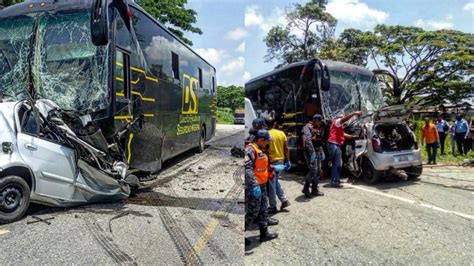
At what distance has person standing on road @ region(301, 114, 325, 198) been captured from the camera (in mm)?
4883

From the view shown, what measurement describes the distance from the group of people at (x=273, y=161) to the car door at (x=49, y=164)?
2314mm

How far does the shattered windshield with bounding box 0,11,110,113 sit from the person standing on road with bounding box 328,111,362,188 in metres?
3.13

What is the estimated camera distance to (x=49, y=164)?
4570 millimetres

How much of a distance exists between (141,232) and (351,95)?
327 cm

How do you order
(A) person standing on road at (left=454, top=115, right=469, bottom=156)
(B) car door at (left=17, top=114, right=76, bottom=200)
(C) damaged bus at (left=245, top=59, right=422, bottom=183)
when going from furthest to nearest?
(A) person standing on road at (left=454, top=115, right=469, bottom=156) < (B) car door at (left=17, top=114, right=76, bottom=200) < (C) damaged bus at (left=245, top=59, right=422, bottom=183)

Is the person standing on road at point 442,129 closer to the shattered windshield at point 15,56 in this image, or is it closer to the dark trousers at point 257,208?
the dark trousers at point 257,208

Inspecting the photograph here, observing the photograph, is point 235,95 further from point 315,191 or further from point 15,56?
point 15,56

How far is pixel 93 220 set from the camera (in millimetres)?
4418

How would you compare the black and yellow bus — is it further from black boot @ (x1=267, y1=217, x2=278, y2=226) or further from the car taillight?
the car taillight

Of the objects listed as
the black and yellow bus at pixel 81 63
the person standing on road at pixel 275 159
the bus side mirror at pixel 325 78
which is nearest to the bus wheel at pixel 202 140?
the black and yellow bus at pixel 81 63

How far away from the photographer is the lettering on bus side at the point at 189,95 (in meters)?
8.69

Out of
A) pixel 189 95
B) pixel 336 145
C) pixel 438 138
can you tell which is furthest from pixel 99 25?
pixel 438 138

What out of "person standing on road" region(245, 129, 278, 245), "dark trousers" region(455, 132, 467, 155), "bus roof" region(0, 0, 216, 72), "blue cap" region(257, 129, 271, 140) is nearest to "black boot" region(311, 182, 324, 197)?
"person standing on road" region(245, 129, 278, 245)

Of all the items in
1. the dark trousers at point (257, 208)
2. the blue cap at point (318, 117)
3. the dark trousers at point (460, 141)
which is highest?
the blue cap at point (318, 117)
